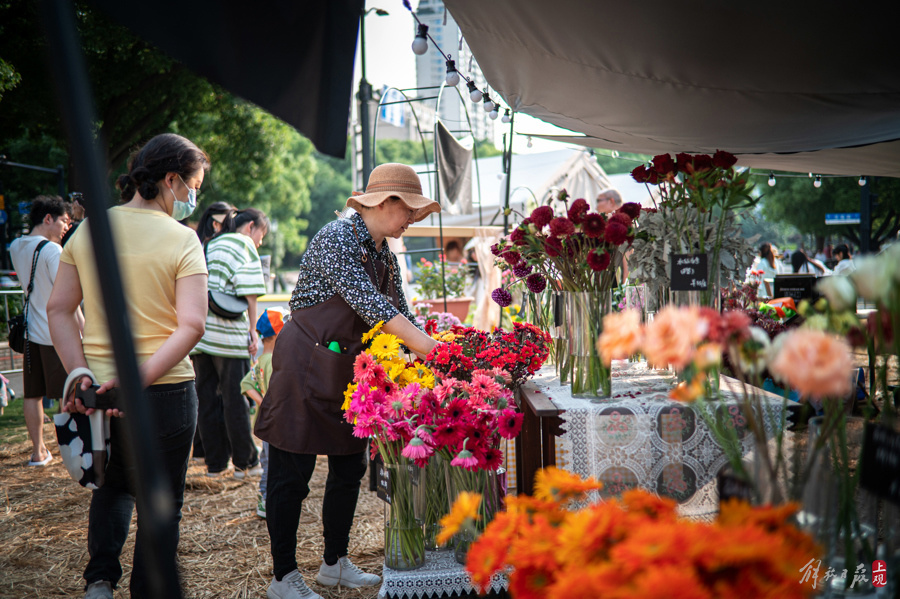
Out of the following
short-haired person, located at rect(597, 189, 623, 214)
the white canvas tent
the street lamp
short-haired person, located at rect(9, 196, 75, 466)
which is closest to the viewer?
short-haired person, located at rect(9, 196, 75, 466)

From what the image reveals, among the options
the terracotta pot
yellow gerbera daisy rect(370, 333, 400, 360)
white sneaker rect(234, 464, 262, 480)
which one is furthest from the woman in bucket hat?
the terracotta pot

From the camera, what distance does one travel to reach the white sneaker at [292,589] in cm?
232

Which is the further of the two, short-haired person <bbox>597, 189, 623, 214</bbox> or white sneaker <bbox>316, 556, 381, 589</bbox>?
short-haired person <bbox>597, 189, 623, 214</bbox>

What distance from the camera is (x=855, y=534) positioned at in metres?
1.06

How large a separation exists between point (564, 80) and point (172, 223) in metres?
1.58

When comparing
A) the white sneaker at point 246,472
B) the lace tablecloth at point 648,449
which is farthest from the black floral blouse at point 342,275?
the white sneaker at point 246,472

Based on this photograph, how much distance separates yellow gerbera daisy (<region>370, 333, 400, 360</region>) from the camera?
2038mm

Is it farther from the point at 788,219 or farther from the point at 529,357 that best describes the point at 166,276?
the point at 788,219

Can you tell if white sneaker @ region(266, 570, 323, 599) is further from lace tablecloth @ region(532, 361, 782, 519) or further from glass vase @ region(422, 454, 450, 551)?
lace tablecloth @ region(532, 361, 782, 519)

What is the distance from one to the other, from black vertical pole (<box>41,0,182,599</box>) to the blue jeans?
1.24m

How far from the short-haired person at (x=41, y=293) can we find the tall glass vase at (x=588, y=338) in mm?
3423

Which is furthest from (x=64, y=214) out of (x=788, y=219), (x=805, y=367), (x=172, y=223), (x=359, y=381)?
(x=788, y=219)

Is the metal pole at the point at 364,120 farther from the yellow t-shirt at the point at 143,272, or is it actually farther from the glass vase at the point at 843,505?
the glass vase at the point at 843,505

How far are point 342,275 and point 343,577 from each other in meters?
1.24
